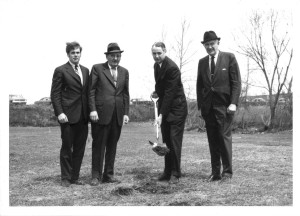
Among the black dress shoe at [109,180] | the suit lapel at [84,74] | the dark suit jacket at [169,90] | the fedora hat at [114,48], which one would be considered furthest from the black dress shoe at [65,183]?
the fedora hat at [114,48]

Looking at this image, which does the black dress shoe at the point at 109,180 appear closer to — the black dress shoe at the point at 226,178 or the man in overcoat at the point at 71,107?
the man in overcoat at the point at 71,107

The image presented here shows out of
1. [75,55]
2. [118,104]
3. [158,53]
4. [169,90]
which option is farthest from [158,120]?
[75,55]

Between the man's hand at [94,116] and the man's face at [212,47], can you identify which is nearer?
the man's hand at [94,116]

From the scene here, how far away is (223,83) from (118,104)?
170cm

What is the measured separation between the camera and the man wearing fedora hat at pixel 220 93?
20.6 ft

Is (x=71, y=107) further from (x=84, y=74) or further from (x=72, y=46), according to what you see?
(x=72, y=46)

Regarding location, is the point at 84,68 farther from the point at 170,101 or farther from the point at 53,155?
the point at 53,155

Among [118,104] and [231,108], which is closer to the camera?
[231,108]

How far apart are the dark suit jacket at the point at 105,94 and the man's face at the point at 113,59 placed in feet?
0.31

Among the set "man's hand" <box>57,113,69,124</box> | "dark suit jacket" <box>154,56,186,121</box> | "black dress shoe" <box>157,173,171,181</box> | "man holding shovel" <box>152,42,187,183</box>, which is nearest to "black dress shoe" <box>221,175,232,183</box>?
"man holding shovel" <box>152,42,187,183</box>

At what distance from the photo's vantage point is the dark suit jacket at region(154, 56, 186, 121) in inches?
250

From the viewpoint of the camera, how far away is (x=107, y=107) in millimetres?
6281
